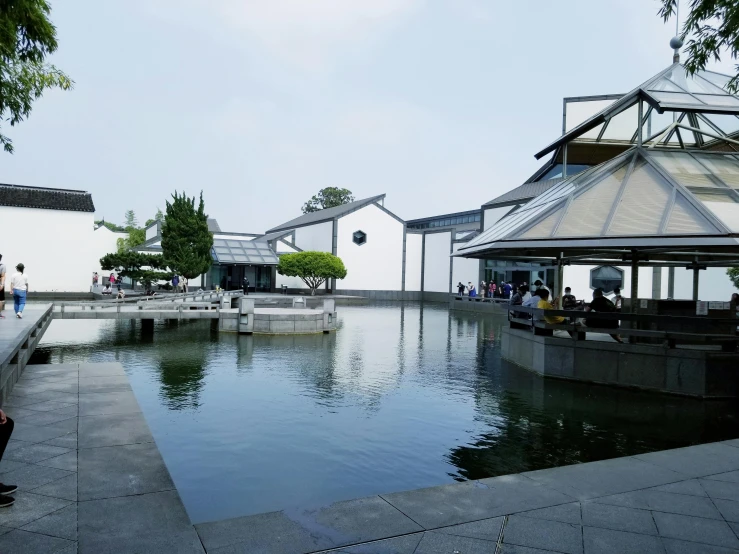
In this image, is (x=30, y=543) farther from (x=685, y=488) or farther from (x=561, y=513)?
(x=685, y=488)

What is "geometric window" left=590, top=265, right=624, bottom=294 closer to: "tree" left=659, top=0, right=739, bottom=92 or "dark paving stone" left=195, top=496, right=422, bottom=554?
"tree" left=659, top=0, right=739, bottom=92

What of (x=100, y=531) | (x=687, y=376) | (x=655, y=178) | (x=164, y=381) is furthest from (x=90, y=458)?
(x=655, y=178)

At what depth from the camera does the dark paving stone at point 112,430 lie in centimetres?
632

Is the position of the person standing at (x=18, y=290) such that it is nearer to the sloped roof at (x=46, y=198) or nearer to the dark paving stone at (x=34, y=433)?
the dark paving stone at (x=34, y=433)

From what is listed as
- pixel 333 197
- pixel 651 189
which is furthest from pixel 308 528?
pixel 333 197

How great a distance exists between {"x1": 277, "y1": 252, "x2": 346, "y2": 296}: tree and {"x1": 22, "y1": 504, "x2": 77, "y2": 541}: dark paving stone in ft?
144

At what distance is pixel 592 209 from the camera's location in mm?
13312


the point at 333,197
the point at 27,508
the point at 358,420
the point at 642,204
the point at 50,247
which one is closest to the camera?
the point at 27,508

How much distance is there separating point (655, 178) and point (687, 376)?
196 inches

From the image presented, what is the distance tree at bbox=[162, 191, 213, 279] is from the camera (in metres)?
37.5

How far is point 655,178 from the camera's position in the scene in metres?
13.6

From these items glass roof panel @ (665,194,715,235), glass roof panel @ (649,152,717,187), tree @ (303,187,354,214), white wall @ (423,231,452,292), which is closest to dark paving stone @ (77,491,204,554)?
glass roof panel @ (665,194,715,235)

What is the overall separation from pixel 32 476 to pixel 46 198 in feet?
154

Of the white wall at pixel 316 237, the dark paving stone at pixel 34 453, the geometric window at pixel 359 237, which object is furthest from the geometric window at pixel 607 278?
the dark paving stone at pixel 34 453
